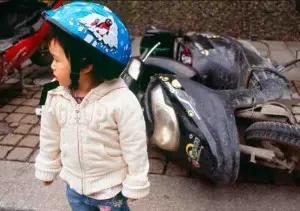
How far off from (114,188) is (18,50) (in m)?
3.19

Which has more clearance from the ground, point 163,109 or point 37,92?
point 163,109

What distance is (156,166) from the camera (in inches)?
145

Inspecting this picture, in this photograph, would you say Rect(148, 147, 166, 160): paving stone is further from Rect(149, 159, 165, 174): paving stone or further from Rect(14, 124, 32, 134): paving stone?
Rect(14, 124, 32, 134): paving stone

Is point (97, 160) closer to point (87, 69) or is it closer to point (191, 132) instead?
point (87, 69)

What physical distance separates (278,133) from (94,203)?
1.46 meters

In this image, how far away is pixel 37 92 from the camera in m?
5.29

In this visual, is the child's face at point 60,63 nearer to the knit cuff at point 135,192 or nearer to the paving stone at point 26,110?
the knit cuff at point 135,192

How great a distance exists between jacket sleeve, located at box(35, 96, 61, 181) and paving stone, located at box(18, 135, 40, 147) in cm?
189

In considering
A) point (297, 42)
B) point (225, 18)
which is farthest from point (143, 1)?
point (297, 42)

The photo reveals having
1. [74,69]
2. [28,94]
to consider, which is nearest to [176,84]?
[74,69]

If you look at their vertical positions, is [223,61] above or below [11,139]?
above

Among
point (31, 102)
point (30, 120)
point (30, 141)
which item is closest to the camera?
point (30, 141)

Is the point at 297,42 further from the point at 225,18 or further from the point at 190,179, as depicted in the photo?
the point at 190,179

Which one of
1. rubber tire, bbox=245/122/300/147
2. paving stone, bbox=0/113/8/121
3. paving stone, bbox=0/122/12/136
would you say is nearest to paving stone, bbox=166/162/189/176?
rubber tire, bbox=245/122/300/147
